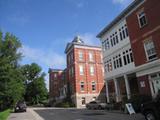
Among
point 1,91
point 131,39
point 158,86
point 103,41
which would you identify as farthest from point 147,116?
point 1,91

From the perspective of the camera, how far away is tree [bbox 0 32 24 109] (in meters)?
28.7

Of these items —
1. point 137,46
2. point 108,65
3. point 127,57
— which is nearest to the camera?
point 137,46

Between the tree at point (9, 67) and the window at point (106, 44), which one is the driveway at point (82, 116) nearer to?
the tree at point (9, 67)

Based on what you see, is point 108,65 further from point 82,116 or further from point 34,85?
point 34,85

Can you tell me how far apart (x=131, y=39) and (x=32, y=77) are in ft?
193

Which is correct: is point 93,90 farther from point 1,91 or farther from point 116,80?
point 1,91

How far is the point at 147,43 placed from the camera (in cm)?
2081

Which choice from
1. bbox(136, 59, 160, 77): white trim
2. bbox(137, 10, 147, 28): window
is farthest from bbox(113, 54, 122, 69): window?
bbox(137, 10, 147, 28): window

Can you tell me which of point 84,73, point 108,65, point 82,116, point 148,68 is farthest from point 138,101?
point 84,73

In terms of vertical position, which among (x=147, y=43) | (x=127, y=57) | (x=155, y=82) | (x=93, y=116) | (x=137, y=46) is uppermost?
(x=137, y=46)

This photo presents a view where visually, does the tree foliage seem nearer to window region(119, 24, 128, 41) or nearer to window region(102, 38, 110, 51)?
window region(102, 38, 110, 51)

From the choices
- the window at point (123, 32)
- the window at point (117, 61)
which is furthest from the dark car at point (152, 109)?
the window at point (117, 61)

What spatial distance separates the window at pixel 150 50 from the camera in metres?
19.9

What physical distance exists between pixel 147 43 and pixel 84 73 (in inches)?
1073
